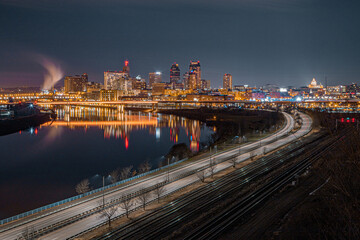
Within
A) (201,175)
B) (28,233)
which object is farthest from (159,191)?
(28,233)

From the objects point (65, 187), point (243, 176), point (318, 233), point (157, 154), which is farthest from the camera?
point (157, 154)

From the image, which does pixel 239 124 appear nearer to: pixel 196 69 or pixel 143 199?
pixel 143 199

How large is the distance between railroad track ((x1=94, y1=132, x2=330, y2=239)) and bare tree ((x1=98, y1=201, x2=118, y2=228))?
492 mm

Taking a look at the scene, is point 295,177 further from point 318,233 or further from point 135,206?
point 135,206

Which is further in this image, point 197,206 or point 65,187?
point 65,187

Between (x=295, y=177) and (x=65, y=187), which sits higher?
(x=295, y=177)

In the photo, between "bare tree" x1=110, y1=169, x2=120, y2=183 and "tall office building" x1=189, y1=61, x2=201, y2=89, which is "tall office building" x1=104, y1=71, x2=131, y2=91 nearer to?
"tall office building" x1=189, y1=61, x2=201, y2=89

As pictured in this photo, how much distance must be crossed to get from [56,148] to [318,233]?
16.7 meters

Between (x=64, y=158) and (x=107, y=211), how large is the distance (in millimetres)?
10044

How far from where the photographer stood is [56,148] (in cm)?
1848

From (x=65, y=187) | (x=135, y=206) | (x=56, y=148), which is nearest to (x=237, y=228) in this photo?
(x=135, y=206)

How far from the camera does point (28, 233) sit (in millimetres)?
5836

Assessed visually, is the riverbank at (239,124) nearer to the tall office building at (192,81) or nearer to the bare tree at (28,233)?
the bare tree at (28,233)

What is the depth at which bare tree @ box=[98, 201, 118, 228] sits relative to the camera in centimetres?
643
